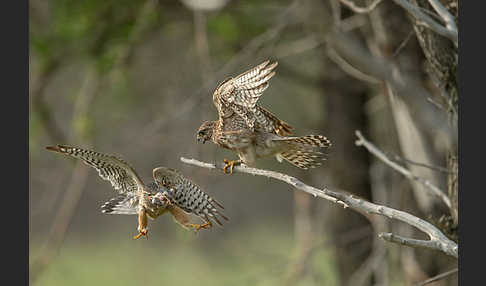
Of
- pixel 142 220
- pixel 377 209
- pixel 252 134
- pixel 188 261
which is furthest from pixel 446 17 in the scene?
pixel 188 261

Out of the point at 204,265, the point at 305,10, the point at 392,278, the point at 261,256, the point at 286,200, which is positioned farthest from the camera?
the point at 286,200

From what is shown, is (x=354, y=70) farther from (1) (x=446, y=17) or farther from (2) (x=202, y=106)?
(1) (x=446, y=17)

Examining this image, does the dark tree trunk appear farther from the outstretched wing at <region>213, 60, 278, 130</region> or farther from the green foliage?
the outstretched wing at <region>213, 60, 278, 130</region>

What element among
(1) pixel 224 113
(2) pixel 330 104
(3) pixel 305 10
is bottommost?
(2) pixel 330 104

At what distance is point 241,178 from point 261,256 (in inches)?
235

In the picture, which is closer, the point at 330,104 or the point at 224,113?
the point at 224,113

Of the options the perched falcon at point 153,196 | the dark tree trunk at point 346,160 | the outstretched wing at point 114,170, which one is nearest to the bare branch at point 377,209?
the perched falcon at point 153,196

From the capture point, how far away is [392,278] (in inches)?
257

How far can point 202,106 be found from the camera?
5.01 m

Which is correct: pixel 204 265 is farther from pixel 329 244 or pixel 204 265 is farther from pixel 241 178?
pixel 329 244

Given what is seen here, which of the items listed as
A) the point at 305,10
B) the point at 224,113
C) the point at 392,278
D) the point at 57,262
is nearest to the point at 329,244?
the point at 392,278

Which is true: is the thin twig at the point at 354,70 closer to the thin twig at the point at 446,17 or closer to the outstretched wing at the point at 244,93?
the outstretched wing at the point at 244,93

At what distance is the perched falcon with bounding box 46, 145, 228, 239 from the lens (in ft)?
8.43

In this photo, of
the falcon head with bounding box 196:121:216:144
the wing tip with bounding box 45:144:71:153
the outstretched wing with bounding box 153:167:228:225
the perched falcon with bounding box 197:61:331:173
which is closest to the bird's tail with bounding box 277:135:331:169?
the perched falcon with bounding box 197:61:331:173
